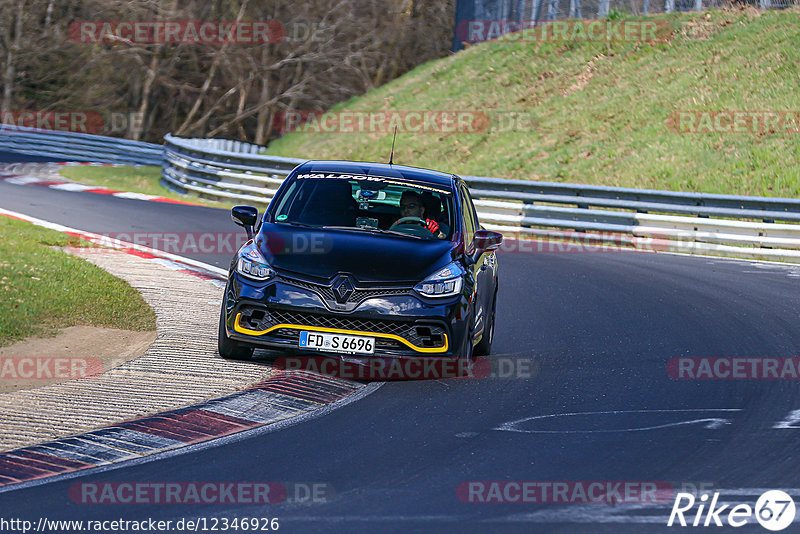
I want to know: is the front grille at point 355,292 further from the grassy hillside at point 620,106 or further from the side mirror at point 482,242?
the grassy hillside at point 620,106

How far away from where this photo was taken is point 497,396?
847 centimetres

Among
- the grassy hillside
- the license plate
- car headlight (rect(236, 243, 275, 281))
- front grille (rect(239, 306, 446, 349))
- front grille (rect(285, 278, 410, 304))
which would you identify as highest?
the grassy hillside

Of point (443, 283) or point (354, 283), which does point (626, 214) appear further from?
point (354, 283)

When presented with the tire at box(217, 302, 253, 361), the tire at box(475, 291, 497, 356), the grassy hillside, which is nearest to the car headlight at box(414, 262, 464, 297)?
the tire at box(475, 291, 497, 356)

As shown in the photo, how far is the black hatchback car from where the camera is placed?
8602 millimetres

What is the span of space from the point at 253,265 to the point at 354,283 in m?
0.84

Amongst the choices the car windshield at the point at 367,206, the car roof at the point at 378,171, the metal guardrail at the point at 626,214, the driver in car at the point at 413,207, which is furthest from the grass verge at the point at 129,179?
the driver in car at the point at 413,207

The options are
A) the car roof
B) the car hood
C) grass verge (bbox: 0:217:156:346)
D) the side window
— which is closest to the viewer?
the car hood

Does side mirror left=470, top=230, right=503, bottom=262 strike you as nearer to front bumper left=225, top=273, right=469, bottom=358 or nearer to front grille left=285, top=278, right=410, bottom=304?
front bumper left=225, top=273, right=469, bottom=358

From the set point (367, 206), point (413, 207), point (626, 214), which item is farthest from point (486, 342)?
point (626, 214)

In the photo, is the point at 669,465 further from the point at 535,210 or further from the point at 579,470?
the point at 535,210

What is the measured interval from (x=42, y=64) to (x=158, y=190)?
19.2 m

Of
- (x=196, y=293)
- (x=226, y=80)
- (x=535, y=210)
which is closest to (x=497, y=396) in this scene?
(x=196, y=293)

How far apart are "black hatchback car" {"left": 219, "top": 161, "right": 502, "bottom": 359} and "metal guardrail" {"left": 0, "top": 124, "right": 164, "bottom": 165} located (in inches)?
992
